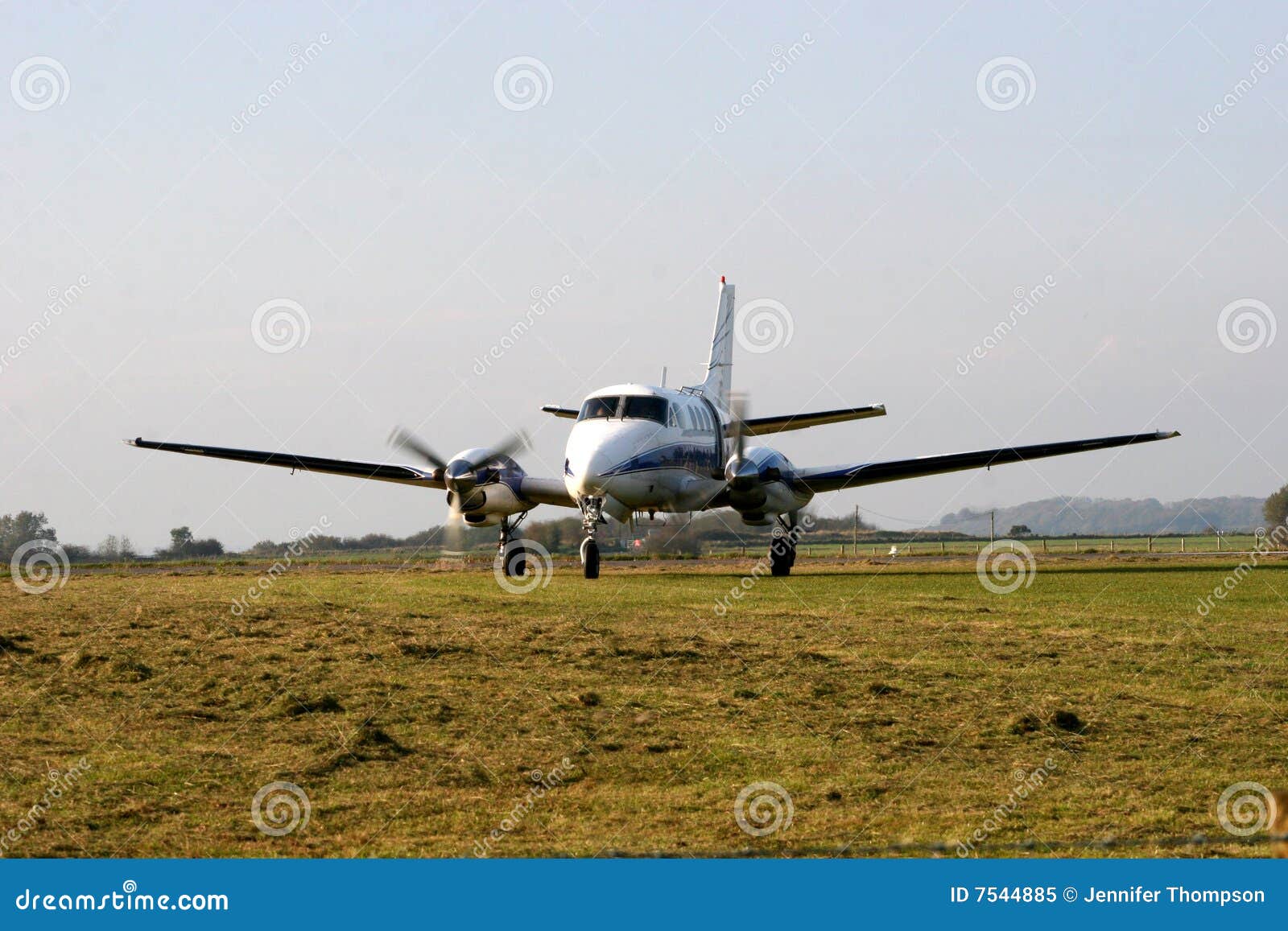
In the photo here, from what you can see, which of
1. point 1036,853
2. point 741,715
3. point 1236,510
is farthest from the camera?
point 1236,510

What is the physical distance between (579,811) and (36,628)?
34.9 ft

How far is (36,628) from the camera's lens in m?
16.4

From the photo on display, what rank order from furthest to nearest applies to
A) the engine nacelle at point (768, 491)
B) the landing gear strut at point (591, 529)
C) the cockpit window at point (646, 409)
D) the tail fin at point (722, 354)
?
the tail fin at point (722, 354) < the engine nacelle at point (768, 491) < the cockpit window at point (646, 409) < the landing gear strut at point (591, 529)

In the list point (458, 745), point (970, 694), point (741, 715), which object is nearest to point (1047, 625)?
point (970, 694)

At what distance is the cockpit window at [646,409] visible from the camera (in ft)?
88.0

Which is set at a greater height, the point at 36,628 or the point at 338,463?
the point at 338,463

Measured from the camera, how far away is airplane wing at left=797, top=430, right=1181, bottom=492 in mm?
28828

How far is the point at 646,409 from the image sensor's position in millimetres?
26953

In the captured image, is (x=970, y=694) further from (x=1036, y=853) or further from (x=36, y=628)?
(x=36, y=628)

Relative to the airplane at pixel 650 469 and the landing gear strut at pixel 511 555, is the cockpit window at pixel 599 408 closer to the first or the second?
the airplane at pixel 650 469

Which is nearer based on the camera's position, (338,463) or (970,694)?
(970,694)

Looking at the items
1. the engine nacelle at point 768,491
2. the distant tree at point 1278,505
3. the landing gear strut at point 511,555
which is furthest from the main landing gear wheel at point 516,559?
the distant tree at point 1278,505

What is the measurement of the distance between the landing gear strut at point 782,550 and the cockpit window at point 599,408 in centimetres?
572

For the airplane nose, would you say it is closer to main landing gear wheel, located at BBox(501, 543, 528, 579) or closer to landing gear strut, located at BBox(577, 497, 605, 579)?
landing gear strut, located at BBox(577, 497, 605, 579)
